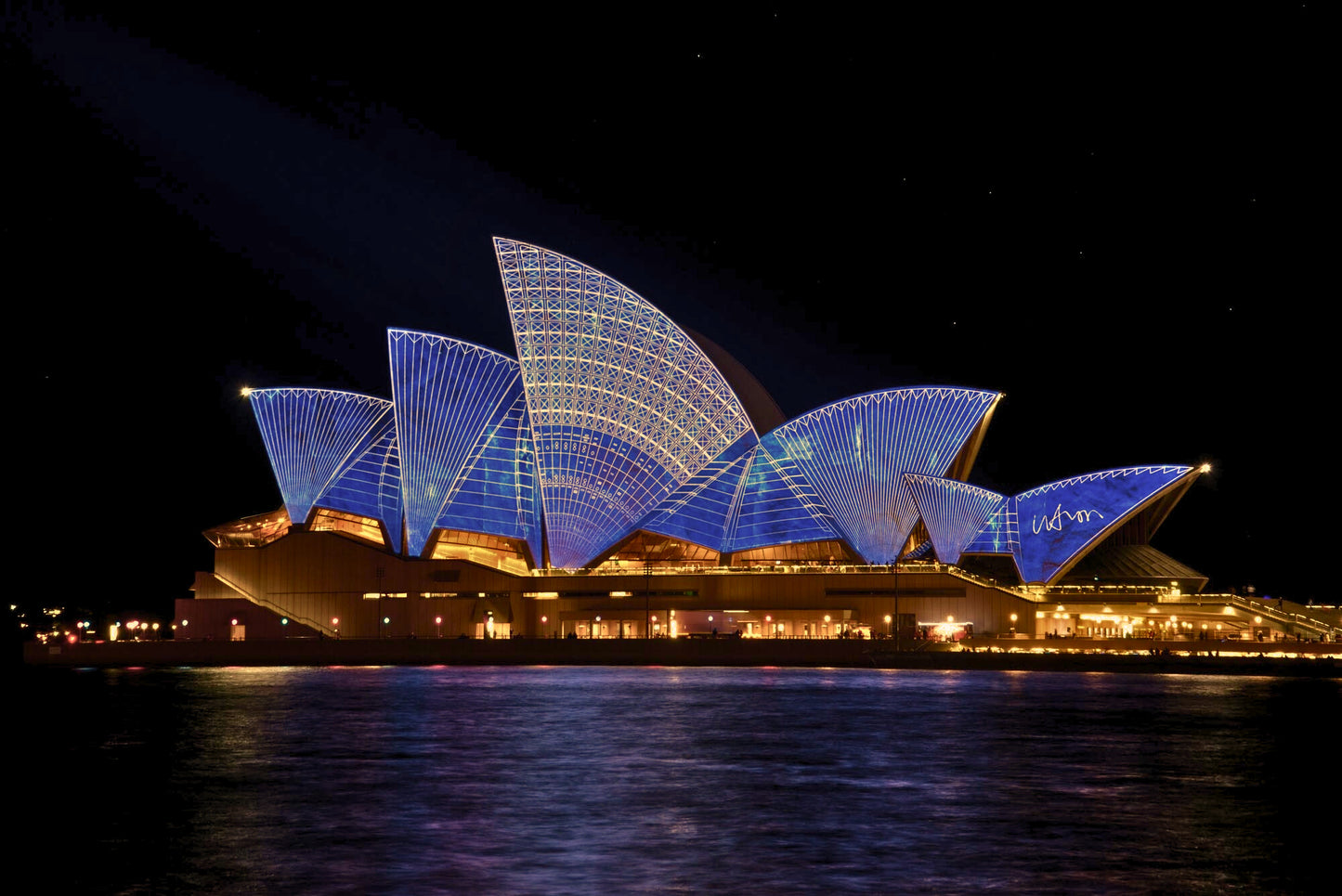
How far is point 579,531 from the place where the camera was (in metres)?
98.8

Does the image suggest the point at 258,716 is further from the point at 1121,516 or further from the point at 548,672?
the point at 1121,516

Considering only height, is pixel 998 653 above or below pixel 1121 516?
below

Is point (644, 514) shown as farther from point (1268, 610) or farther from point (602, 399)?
point (1268, 610)

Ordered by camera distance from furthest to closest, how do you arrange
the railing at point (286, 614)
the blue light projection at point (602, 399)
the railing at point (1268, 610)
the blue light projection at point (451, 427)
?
the railing at point (286, 614) → the blue light projection at point (451, 427) → the blue light projection at point (602, 399) → the railing at point (1268, 610)

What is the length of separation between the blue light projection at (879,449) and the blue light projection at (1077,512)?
24.5 feet

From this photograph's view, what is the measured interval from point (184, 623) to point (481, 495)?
75.4ft

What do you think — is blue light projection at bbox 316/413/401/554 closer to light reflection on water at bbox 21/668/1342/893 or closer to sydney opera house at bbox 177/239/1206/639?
sydney opera house at bbox 177/239/1206/639

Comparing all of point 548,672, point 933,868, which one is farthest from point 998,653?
point 933,868

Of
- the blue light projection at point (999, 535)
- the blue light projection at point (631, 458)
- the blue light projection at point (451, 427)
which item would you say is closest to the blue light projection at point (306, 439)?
the blue light projection at point (631, 458)

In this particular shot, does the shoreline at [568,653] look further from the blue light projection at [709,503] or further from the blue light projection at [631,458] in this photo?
the blue light projection at [709,503]

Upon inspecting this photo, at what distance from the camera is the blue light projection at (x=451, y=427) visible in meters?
93.9

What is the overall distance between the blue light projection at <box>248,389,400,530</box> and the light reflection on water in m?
45.3
